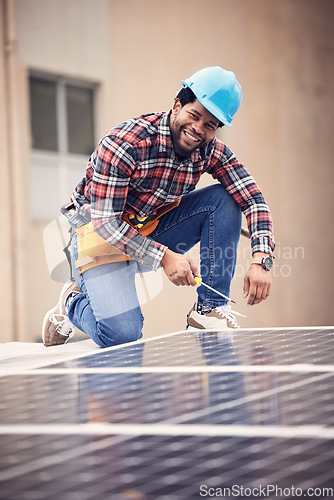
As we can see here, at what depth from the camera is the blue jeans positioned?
3.14 m

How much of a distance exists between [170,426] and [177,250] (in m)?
2.33

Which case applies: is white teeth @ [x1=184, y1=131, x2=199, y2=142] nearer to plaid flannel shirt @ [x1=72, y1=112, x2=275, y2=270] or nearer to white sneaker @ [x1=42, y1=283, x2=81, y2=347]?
plaid flannel shirt @ [x1=72, y1=112, x2=275, y2=270]

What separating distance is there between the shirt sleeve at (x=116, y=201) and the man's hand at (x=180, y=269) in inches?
2.6

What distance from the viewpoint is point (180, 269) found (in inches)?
110

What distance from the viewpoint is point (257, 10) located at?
1133 cm

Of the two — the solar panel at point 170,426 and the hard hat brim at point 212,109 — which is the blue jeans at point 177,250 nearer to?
the hard hat brim at point 212,109

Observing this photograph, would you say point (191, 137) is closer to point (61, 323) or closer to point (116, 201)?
point (116, 201)

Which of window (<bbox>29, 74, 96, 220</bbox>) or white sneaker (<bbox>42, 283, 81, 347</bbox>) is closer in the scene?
white sneaker (<bbox>42, 283, 81, 347</bbox>)

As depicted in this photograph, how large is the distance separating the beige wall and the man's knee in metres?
4.73

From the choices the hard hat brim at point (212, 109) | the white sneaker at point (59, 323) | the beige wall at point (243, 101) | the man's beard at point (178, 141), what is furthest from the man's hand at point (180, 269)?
the beige wall at point (243, 101)

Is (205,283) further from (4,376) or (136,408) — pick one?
(136,408)

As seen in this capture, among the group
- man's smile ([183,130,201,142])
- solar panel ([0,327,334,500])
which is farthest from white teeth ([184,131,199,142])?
solar panel ([0,327,334,500])

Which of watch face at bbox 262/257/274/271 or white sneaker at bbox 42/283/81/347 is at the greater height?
watch face at bbox 262/257/274/271

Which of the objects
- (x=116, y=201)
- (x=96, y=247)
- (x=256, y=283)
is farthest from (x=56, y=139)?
(x=256, y=283)
